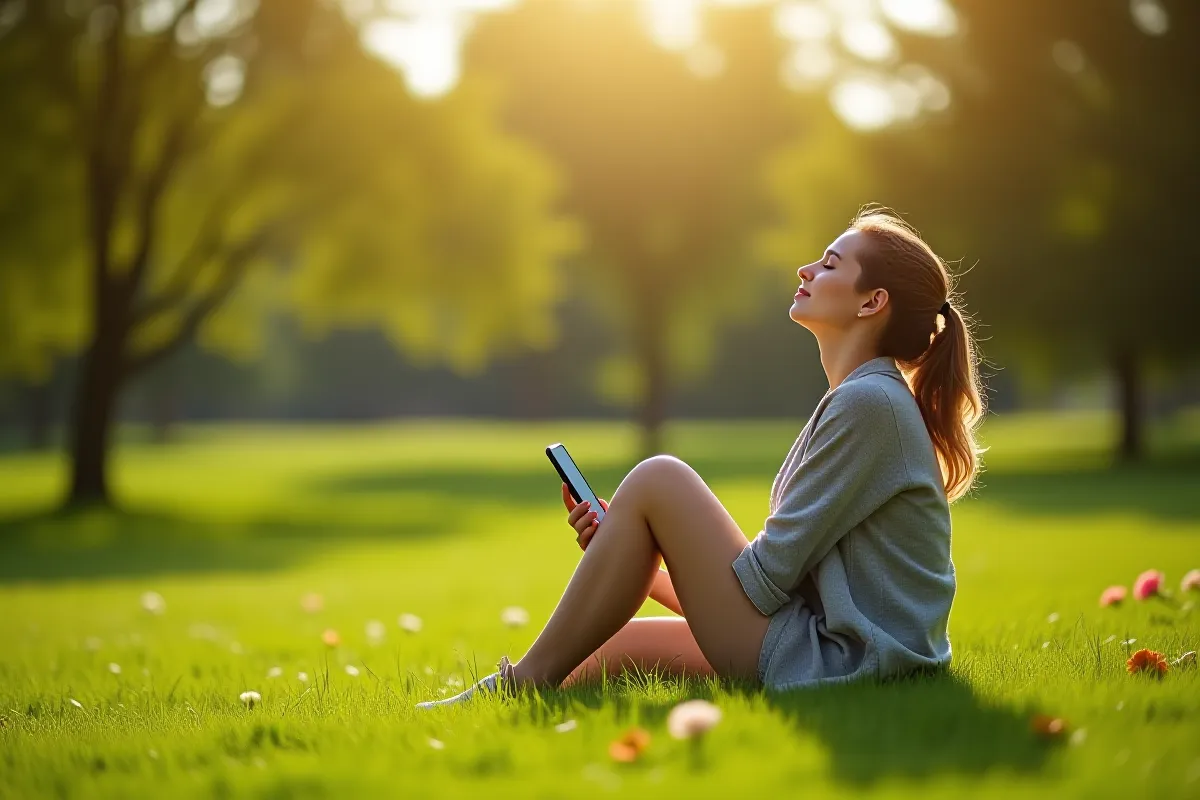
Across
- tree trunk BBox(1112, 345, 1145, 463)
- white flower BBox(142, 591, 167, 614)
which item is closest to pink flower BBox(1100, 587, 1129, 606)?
white flower BBox(142, 591, 167, 614)

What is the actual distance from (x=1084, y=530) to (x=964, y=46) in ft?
48.4

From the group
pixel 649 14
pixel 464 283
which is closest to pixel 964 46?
pixel 649 14

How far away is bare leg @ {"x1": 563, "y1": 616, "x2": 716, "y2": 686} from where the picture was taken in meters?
4.04

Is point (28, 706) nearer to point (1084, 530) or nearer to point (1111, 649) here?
point (1111, 649)

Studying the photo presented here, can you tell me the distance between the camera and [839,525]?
3414mm

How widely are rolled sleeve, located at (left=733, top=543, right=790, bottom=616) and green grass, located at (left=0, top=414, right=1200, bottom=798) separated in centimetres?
30

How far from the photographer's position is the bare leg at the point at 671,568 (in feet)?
11.6

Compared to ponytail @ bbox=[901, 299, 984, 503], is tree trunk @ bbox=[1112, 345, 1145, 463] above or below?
below

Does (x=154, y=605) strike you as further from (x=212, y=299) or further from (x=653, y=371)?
(x=653, y=371)

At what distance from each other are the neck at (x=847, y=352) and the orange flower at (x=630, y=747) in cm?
140

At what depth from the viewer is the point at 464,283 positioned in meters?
19.8

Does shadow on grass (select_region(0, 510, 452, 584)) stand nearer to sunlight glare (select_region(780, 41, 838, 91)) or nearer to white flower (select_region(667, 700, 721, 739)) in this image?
white flower (select_region(667, 700, 721, 739))

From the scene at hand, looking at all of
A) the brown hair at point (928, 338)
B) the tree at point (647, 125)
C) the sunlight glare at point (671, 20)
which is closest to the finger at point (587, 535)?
the brown hair at point (928, 338)

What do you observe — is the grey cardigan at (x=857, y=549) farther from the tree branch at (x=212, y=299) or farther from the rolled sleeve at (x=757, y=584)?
the tree branch at (x=212, y=299)
